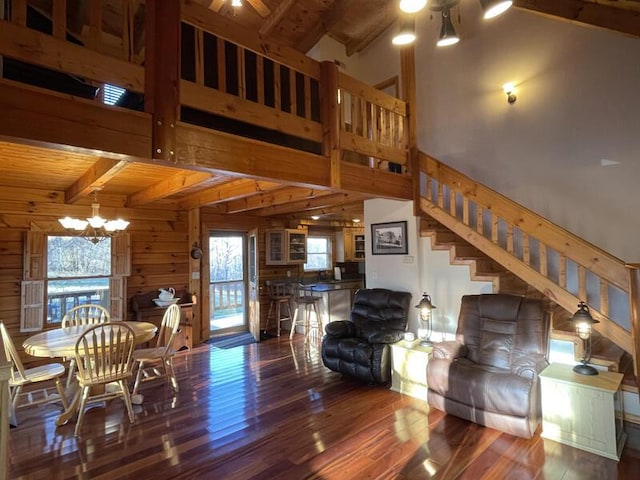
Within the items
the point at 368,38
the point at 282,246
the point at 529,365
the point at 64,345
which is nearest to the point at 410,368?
the point at 529,365

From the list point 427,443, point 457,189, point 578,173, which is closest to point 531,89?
point 578,173

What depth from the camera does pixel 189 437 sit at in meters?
2.91

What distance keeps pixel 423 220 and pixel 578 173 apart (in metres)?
1.76

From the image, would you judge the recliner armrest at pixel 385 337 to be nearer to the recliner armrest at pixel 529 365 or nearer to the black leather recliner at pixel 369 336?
the black leather recliner at pixel 369 336

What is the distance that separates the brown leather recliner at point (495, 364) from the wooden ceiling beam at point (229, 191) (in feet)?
7.77

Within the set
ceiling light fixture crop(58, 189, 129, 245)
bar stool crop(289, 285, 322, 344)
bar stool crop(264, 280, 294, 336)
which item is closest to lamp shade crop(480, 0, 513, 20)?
ceiling light fixture crop(58, 189, 129, 245)

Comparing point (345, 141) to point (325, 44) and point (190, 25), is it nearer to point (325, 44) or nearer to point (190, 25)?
point (190, 25)

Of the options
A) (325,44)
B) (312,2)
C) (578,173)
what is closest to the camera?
(578,173)

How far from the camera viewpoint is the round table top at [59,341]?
121 inches

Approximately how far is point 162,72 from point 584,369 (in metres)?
3.87

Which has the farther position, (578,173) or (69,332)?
(578,173)

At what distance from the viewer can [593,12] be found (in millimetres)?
2871

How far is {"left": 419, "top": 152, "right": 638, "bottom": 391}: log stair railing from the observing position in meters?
Answer: 2.95

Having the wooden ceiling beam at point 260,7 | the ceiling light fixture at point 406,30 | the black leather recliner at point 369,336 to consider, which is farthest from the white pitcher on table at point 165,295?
the ceiling light fixture at point 406,30
